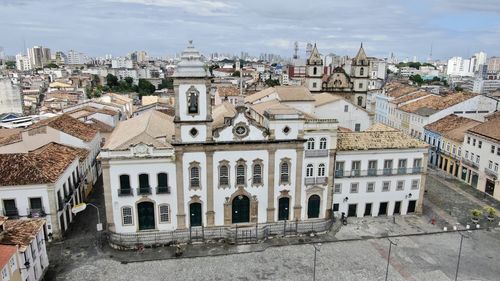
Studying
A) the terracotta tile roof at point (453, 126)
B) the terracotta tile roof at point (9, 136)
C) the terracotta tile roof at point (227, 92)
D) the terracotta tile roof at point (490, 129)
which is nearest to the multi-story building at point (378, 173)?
the terracotta tile roof at point (490, 129)

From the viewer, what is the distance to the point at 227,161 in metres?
36.4

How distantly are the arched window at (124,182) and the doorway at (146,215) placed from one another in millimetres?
2030

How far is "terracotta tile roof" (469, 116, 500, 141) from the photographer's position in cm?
4906

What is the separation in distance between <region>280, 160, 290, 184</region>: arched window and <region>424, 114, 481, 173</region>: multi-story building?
30216mm

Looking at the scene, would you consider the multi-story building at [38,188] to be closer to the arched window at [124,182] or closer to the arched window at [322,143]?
the arched window at [124,182]

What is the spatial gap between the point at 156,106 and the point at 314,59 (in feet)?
108

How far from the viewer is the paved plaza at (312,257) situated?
105 feet

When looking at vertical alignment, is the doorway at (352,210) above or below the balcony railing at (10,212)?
below

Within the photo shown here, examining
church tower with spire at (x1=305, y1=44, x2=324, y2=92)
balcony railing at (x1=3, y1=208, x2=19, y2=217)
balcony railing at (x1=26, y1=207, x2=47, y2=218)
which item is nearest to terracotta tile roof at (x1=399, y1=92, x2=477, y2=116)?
church tower with spire at (x1=305, y1=44, x2=324, y2=92)

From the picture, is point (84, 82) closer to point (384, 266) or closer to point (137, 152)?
point (137, 152)

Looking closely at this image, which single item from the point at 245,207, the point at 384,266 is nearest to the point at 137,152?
the point at 245,207

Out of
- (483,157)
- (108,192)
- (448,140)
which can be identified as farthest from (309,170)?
(448,140)

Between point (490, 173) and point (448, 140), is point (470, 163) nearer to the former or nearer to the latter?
point (490, 173)

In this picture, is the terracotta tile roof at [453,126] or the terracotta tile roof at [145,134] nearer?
the terracotta tile roof at [145,134]
